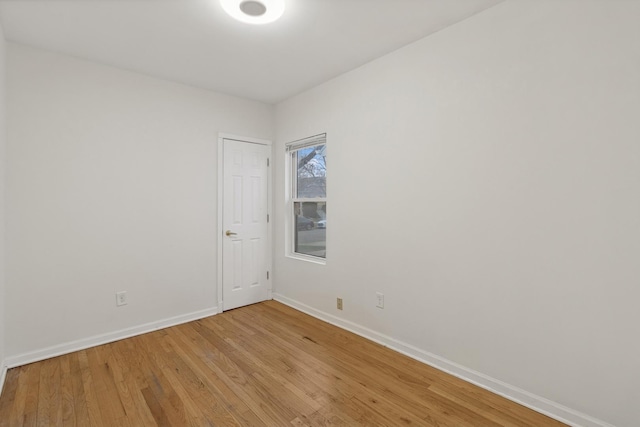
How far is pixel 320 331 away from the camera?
3.12 metres

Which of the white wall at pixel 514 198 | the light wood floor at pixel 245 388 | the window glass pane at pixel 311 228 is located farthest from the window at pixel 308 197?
the light wood floor at pixel 245 388

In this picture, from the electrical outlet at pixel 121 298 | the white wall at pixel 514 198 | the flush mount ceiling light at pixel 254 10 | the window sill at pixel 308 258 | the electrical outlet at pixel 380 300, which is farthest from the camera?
the window sill at pixel 308 258

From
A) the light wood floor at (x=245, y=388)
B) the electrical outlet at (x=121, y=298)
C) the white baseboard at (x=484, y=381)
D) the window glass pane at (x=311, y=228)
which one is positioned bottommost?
the light wood floor at (x=245, y=388)

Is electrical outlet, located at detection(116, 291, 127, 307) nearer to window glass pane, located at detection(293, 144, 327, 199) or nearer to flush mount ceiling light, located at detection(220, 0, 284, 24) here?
window glass pane, located at detection(293, 144, 327, 199)


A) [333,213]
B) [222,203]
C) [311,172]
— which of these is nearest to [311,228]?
[333,213]

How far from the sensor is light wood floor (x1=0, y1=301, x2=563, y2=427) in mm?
1859

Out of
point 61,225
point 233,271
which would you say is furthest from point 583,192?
point 61,225

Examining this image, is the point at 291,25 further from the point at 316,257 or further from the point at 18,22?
the point at 316,257

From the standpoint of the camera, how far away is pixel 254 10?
83.0 inches

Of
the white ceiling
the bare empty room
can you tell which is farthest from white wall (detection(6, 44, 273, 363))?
the white ceiling

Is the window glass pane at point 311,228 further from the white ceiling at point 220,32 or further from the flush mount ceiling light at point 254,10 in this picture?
the flush mount ceiling light at point 254,10

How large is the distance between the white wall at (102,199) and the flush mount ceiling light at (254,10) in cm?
153

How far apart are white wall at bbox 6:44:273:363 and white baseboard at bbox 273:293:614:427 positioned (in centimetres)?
187

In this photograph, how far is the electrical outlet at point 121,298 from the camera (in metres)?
2.97
